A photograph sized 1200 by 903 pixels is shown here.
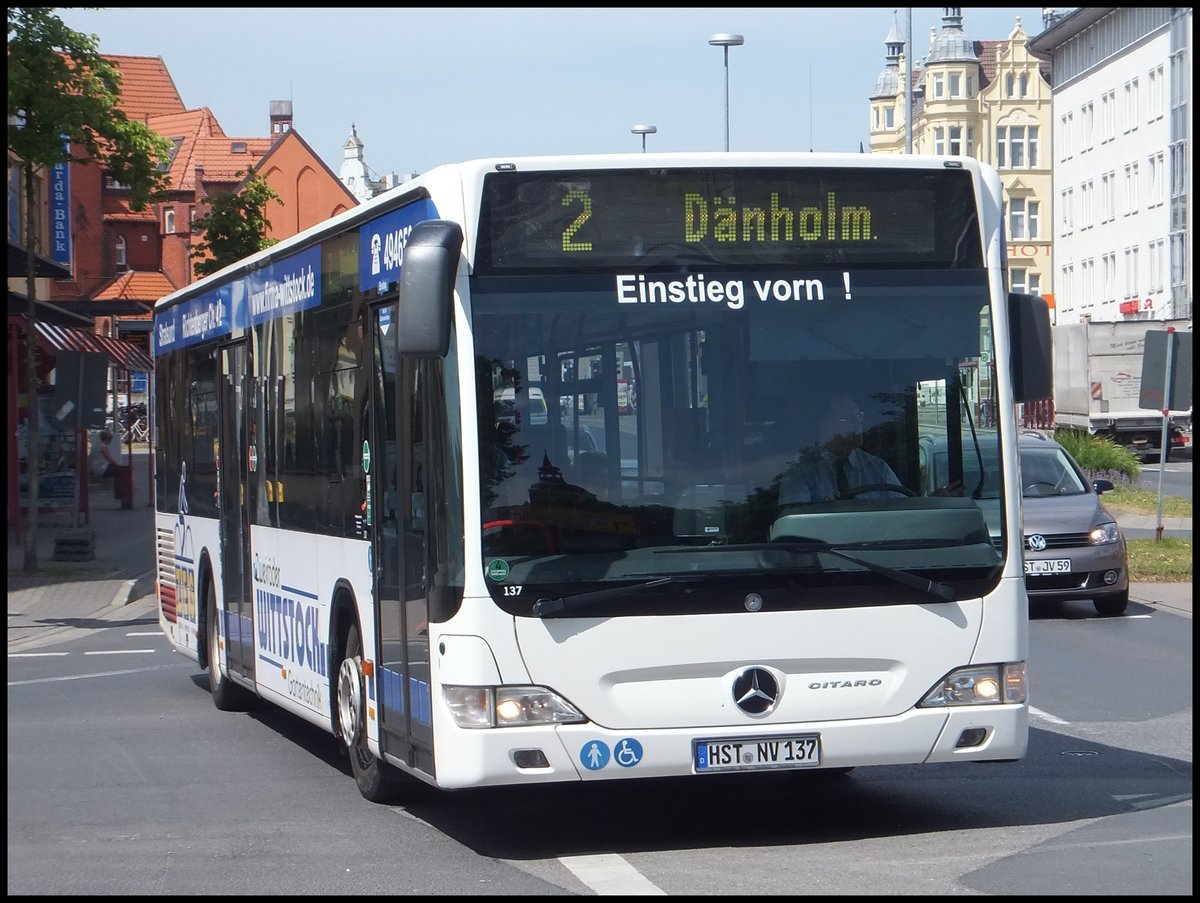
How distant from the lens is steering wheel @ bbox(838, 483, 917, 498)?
7.91 metres

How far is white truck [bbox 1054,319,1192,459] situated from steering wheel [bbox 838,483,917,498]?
157ft

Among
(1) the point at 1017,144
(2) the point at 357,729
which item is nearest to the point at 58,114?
(2) the point at 357,729

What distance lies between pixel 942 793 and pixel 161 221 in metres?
97.1

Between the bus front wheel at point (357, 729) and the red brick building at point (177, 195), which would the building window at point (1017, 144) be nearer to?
the red brick building at point (177, 195)

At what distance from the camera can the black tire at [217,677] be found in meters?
13.3

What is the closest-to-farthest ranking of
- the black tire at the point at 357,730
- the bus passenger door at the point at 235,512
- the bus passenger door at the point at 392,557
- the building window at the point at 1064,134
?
the bus passenger door at the point at 392,557 → the black tire at the point at 357,730 → the bus passenger door at the point at 235,512 → the building window at the point at 1064,134

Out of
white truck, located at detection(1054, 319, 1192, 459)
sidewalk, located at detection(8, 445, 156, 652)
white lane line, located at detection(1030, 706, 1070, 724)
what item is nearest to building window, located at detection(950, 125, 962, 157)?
white truck, located at detection(1054, 319, 1192, 459)

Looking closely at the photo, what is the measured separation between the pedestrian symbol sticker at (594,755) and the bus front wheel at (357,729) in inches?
70.9

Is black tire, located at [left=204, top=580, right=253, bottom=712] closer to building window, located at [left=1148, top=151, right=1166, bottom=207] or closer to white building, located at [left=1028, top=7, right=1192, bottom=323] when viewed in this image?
white building, located at [left=1028, top=7, right=1192, bottom=323]

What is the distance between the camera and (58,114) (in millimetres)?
24016

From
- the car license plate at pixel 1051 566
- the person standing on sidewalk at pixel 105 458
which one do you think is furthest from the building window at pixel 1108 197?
the car license plate at pixel 1051 566

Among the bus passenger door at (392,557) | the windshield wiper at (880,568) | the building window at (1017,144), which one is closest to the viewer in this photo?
the windshield wiper at (880,568)

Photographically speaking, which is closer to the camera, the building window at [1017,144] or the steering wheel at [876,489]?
the steering wheel at [876,489]

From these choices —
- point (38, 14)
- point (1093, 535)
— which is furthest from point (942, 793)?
point (38, 14)
